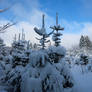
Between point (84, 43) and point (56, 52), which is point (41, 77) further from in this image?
point (84, 43)

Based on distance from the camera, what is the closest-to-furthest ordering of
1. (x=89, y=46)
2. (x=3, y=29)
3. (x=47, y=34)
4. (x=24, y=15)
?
(x=3, y=29) < (x=24, y=15) < (x=47, y=34) < (x=89, y=46)

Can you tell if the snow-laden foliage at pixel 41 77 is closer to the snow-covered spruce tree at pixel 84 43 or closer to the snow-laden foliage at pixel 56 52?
the snow-laden foliage at pixel 56 52

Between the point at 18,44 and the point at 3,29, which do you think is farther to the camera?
the point at 18,44

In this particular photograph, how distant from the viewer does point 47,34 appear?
223 inches

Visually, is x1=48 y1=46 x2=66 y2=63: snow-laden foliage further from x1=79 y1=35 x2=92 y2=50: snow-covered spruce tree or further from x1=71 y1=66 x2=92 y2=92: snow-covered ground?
x1=79 y1=35 x2=92 y2=50: snow-covered spruce tree

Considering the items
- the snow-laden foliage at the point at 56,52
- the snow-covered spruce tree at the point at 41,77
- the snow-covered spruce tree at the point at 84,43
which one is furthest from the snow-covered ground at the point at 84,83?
the snow-covered spruce tree at the point at 84,43

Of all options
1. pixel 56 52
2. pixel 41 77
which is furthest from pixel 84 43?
pixel 41 77

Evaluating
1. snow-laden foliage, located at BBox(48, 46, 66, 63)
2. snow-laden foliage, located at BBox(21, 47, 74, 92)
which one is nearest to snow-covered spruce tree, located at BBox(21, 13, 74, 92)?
snow-laden foliage, located at BBox(21, 47, 74, 92)

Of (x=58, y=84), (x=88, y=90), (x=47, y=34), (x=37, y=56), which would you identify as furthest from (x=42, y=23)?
(x=88, y=90)

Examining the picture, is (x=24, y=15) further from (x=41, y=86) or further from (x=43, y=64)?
(x=41, y=86)

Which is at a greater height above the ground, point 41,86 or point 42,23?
point 42,23

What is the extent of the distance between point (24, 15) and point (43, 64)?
3.03 m

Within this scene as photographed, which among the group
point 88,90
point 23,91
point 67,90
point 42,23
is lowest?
point 88,90

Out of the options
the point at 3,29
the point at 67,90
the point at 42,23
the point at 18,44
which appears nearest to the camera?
the point at 3,29
